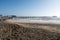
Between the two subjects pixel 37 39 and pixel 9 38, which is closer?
pixel 9 38

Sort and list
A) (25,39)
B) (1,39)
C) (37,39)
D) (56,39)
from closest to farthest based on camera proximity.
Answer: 1. (1,39)
2. (25,39)
3. (37,39)
4. (56,39)

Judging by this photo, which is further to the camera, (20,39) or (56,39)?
(56,39)

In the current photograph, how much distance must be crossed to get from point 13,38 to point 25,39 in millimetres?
907

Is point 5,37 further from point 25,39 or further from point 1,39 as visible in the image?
point 25,39

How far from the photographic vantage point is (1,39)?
7.84 m

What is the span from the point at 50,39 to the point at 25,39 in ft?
7.62

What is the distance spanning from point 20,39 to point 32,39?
98 cm

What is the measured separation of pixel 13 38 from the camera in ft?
27.3

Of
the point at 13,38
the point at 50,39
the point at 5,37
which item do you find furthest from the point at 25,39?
the point at 50,39

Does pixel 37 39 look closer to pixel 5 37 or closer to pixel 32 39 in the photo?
pixel 32 39

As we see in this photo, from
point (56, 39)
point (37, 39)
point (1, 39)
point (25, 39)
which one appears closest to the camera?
point (1, 39)

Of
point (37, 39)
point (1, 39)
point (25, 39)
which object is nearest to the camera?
point (1, 39)

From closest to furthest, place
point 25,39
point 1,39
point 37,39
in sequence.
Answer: point 1,39, point 25,39, point 37,39

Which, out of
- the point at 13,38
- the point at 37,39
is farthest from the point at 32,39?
the point at 13,38
